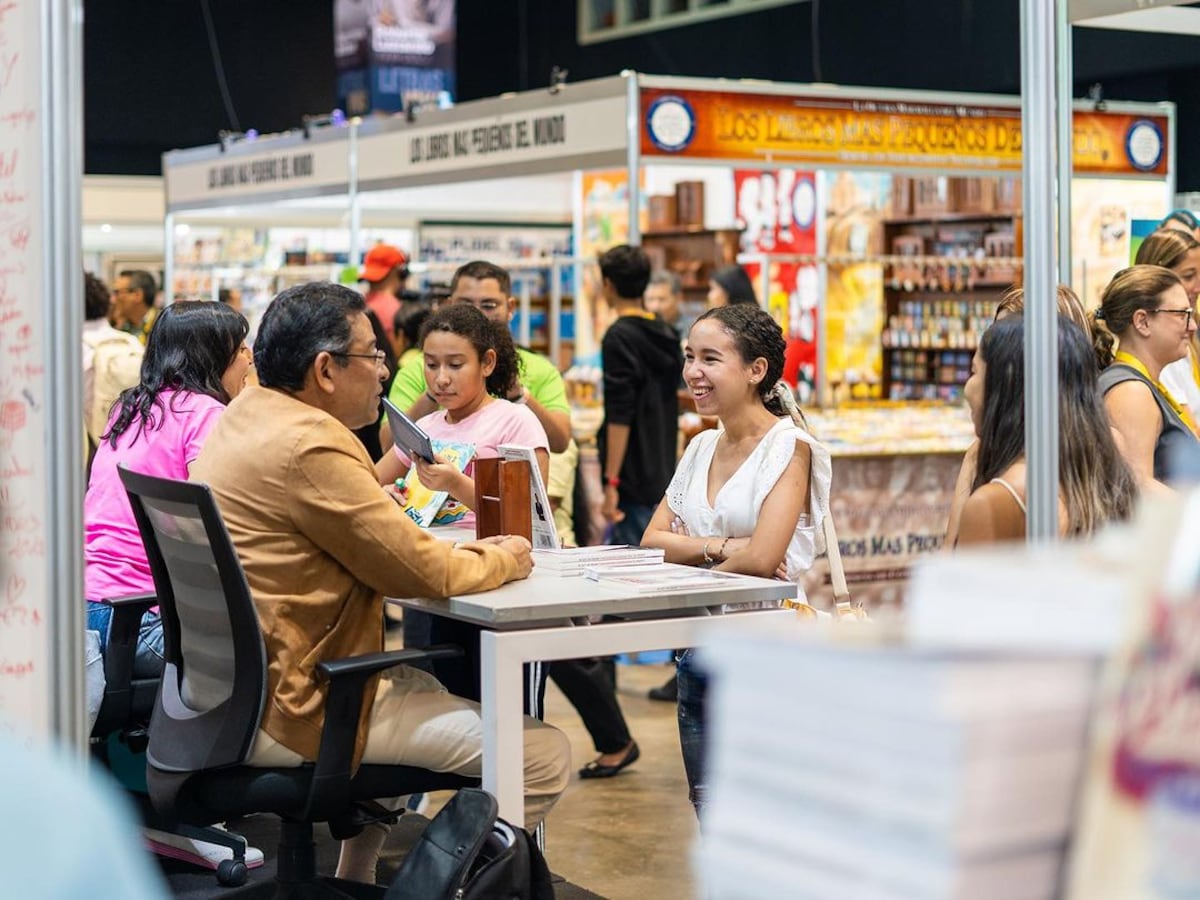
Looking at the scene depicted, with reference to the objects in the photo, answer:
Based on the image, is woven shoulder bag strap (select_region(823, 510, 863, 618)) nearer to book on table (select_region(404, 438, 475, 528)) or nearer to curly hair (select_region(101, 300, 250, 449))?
book on table (select_region(404, 438, 475, 528))

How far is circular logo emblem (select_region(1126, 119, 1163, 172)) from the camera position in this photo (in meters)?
7.96

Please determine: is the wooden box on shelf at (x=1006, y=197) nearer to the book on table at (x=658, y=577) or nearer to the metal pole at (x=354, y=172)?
the metal pole at (x=354, y=172)

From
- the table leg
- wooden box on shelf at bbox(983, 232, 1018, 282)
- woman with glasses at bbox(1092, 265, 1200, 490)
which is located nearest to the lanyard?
woman with glasses at bbox(1092, 265, 1200, 490)

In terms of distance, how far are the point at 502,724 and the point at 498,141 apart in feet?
16.1

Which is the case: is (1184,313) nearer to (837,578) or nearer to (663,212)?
(837,578)

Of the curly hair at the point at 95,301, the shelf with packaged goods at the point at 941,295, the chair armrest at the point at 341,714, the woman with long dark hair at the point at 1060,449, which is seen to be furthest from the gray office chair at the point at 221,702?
the shelf with packaged goods at the point at 941,295

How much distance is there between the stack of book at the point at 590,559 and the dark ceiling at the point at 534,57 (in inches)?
349

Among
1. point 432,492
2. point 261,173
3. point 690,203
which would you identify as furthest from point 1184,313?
point 261,173

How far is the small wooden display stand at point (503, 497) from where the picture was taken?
3428 millimetres

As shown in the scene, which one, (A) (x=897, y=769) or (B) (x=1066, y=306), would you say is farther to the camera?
(B) (x=1066, y=306)

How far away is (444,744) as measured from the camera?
310cm

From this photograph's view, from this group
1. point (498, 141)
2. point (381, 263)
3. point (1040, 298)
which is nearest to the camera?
point (1040, 298)

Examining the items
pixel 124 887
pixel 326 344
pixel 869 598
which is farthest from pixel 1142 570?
pixel 869 598

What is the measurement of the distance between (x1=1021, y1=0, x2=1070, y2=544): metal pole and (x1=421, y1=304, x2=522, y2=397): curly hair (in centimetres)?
222
